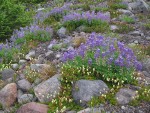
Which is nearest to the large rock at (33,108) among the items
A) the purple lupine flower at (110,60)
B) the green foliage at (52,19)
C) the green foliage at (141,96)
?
the purple lupine flower at (110,60)

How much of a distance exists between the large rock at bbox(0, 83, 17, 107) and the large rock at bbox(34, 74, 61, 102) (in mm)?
442

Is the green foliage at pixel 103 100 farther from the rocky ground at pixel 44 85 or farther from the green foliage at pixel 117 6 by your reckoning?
the green foliage at pixel 117 6

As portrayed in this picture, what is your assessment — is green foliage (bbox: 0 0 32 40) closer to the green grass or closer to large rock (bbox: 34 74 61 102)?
the green grass

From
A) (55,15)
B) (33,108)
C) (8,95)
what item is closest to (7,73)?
(8,95)

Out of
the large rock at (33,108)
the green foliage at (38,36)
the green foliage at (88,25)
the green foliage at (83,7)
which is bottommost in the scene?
the green foliage at (83,7)

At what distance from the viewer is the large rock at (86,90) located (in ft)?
19.2

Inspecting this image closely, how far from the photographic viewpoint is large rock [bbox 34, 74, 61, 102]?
6.12 m

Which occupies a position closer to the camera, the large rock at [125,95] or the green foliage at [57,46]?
the large rock at [125,95]

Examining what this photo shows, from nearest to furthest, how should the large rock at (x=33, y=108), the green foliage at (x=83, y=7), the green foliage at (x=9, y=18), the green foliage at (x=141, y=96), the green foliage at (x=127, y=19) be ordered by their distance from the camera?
the large rock at (x=33, y=108)
the green foliage at (x=141, y=96)
the green foliage at (x=9, y=18)
the green foliage at (x=127, y=19)
the green foliage at (x=83, y=7)

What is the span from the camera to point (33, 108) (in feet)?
18.7

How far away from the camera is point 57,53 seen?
8023 mm

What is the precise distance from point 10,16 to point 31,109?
4597mm

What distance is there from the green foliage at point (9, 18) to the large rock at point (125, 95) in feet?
15.0

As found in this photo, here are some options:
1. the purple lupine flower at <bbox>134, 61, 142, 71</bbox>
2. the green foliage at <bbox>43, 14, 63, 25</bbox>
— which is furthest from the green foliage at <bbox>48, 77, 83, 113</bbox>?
the green foliage at <bbox>43, 14, 63, 25</bbox>
